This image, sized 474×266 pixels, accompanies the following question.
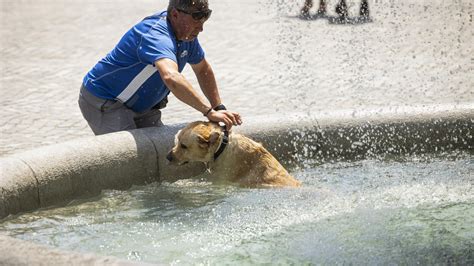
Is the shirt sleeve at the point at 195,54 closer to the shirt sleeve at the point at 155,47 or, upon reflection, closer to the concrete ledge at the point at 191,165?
the shirt sleeve at the point at 155,47

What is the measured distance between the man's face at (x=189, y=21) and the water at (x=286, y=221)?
1.09 metres

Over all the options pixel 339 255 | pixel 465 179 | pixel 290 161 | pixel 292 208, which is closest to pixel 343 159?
pixel 290 161

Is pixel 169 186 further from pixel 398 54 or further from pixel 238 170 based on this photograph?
pixel 398 54

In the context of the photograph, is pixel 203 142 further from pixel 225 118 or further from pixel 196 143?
Result: pixel 225 118

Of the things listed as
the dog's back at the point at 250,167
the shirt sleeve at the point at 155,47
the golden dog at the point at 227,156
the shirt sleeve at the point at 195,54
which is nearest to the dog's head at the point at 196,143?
the golden dog at the point at 227,156

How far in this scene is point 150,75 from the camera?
6.70 meters

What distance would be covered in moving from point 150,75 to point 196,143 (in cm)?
80

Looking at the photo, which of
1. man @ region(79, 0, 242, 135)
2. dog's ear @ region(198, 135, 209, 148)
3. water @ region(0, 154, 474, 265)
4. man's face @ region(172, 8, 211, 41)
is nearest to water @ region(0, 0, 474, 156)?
man @ region(79, 0, 242, 135)

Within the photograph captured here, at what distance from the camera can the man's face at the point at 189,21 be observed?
21.3 ft

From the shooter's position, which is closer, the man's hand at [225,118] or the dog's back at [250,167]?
the man's hand at [225,118]

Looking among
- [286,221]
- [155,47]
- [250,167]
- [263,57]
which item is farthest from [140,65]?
[263,57]

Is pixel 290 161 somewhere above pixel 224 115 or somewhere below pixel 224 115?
below

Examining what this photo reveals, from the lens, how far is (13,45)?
1379cm

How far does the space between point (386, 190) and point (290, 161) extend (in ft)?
3.24
